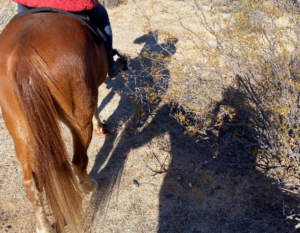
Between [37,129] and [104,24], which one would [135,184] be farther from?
[104,24]

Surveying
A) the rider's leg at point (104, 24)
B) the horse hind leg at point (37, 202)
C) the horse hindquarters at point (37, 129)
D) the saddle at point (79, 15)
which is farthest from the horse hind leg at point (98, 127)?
the horse hindquarters at point (37, 129)

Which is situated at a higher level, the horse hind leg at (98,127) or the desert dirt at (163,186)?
the horse hind leg at (98,127)

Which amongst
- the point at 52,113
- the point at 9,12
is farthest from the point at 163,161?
the point at 9,12

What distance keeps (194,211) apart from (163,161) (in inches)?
28.6

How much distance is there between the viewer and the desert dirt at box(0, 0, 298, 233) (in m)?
2.60

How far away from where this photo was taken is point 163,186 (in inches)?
116

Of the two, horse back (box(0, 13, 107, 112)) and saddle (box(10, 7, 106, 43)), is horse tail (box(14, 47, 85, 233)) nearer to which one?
horse back (box(0, 13, 107, 112))

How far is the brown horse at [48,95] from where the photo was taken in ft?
5.72

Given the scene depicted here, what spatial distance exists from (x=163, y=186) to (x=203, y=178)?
455mm

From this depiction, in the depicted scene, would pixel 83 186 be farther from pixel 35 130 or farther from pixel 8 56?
pixel 8 56

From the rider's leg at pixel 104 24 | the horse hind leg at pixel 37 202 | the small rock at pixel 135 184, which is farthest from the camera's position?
the small rock at pixel 135 184

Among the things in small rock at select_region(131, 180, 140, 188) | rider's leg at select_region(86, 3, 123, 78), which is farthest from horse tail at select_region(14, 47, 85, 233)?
rider's leg at select_region(86, 3, 123, 78)

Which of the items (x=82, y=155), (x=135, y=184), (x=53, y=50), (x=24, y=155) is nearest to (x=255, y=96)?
(x=135, y=184)

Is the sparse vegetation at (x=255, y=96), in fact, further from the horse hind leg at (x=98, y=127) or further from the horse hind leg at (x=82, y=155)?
the horse hind leg at (x=82, y=155)
